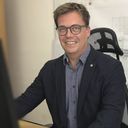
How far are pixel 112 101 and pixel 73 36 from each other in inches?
16.5

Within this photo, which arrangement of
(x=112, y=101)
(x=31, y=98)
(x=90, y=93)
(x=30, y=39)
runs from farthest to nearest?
1. (x=30, y=39)
2. (x=31, y=98)
3. (x=90, y=93)
4. (x=112, y=101)

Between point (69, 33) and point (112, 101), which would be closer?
point (112, 101)

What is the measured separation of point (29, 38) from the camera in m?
3.29

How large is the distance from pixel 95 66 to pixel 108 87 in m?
0.15

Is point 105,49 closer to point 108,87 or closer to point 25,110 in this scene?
point 108,87

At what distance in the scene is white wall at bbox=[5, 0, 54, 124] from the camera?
3109 millimetres

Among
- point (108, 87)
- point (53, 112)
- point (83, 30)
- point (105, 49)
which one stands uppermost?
point (83, 30)

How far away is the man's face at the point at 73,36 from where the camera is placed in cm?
171

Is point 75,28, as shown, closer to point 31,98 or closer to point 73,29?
point 73,29

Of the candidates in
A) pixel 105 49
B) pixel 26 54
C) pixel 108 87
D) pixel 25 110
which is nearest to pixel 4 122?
pixel 108 87

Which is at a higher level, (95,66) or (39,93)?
(95,66)

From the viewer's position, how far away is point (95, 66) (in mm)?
1700

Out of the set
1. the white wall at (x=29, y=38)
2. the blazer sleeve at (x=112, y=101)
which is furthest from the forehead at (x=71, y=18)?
the white wall at (x=29, y=38)

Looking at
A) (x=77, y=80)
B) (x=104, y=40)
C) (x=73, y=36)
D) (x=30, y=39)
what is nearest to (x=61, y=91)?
→ (x=77, y=80)
